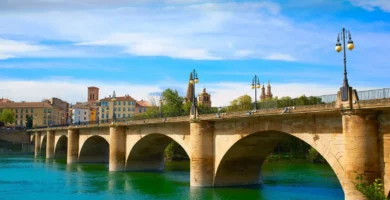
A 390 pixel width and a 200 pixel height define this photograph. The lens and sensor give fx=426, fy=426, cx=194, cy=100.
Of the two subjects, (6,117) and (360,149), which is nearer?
(360,149)

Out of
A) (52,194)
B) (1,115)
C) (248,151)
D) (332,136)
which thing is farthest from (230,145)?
(1,115)

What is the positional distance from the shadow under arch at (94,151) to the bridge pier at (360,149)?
49.5 meters

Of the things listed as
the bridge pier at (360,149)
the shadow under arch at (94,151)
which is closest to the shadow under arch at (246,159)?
the bridge pier at (360,149)

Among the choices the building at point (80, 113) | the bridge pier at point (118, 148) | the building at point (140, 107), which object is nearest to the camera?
the bridge pier at point (118, 148)

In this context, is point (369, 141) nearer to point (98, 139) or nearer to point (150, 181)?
point (150, 181)

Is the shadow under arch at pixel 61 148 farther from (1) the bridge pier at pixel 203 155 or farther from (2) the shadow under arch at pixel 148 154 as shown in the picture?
(1) the bridge pier at pixel 203 155

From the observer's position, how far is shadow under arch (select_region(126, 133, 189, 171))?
48019mm

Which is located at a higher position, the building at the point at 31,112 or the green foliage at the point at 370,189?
the building at the point at 31,112

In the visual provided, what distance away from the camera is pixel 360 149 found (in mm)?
20266

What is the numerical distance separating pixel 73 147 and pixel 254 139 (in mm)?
42785

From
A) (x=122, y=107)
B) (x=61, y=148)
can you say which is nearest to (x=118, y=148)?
(x=61, y=148)

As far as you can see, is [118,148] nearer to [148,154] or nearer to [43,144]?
[148,154]

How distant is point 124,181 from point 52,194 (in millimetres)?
8663

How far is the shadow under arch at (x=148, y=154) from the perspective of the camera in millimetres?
48019
